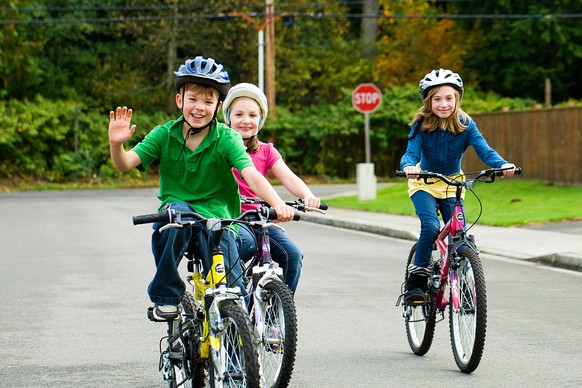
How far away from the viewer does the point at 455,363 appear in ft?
26.1

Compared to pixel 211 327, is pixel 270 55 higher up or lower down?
higher up

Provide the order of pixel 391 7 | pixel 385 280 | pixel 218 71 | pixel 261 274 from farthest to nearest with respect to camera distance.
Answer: pixel 391 7 < pixel 385 280 < pixel 261 274 < pixel 218 71

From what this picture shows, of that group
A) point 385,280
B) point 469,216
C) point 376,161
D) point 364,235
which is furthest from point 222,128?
point 376,161

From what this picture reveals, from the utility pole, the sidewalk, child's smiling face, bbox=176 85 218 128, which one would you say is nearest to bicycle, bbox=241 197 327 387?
child's smiling face, bbox=176 85 218 128

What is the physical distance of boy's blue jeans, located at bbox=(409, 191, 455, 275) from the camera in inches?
317

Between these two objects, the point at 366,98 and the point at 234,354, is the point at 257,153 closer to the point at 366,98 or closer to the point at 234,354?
the point at 234,354

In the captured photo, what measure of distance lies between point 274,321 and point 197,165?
2.80 ft

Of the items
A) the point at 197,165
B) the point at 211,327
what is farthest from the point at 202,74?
the point at 211,327

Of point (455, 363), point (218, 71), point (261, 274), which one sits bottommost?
point (455, 363)

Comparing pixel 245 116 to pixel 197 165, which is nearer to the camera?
pixel 197 165

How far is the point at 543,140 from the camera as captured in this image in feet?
92.1

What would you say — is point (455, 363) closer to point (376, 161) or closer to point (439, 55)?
point (376, 161)

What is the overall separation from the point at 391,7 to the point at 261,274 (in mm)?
50632

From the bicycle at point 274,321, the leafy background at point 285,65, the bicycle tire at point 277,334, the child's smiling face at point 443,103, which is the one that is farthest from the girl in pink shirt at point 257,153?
the leafy background at point 285,65
